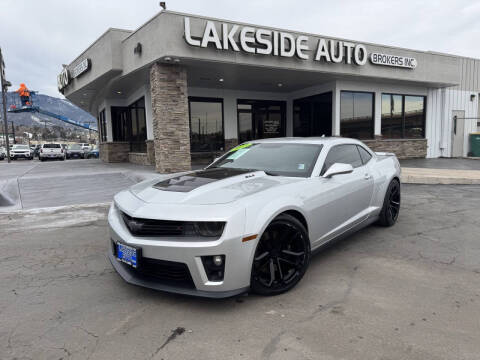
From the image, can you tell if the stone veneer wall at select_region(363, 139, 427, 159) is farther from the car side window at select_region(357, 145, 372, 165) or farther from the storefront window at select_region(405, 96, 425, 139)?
the car side window at select_region(357, 145, 372, 165)

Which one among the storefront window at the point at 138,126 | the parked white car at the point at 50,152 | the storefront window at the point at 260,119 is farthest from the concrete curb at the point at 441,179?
the parked white car at the point at 50,152

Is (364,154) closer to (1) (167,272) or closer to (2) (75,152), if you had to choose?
(1) (167,272)

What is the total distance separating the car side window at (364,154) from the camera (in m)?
4.84

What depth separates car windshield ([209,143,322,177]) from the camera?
12.3ft

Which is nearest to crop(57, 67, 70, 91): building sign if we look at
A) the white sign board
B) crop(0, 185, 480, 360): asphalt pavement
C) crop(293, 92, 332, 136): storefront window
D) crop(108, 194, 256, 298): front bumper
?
the white sign board

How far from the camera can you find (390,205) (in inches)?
204

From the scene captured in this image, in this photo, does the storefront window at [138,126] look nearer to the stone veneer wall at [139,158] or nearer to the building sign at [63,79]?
the stone veneer wall at [139,158]

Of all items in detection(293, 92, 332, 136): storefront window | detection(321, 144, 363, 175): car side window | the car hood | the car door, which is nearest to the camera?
the car hood

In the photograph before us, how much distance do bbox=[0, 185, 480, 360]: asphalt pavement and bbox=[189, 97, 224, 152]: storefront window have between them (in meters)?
11.3

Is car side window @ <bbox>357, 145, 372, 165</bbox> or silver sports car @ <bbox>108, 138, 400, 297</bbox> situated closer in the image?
silver sports car @ <bbox>108, 138, 400, 297</bbox>

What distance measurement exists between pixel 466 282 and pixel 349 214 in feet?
4.34

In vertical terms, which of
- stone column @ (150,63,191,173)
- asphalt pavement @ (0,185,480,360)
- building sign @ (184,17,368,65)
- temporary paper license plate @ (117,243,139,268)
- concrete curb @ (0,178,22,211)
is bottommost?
asphalt pavement @ (0,185,480,360)

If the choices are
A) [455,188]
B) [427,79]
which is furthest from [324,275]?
[427,79]

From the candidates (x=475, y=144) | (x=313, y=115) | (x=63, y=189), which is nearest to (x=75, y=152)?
(x=313, y=115)
